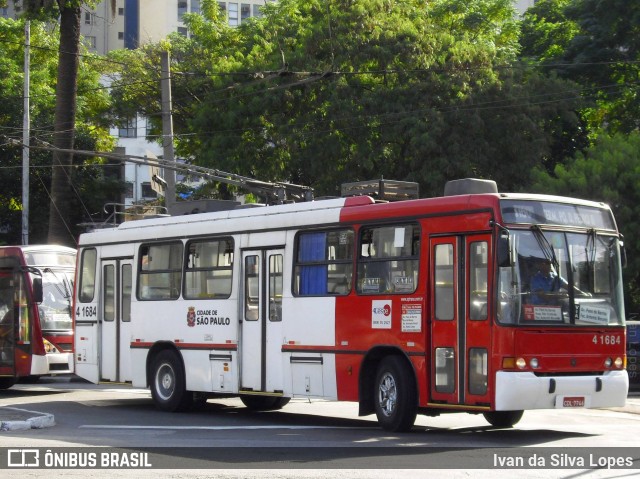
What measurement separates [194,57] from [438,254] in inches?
1513

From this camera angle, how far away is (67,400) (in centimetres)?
2061

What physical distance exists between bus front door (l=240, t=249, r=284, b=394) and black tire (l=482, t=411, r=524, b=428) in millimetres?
2976

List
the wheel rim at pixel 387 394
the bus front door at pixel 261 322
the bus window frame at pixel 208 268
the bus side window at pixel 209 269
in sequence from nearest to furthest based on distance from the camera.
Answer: the wheel rim at pixel 387 394 → the bus front door at pixel 261 322 → the bus window frame at pixel 208 268 → the bus side window at pixel 209 269

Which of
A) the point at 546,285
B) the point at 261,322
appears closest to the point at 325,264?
the point at 261,322

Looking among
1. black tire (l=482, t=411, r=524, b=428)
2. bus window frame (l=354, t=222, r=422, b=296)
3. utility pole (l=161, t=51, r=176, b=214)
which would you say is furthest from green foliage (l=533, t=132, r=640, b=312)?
bus window frame (l=354, t=222, r=422, b=296)

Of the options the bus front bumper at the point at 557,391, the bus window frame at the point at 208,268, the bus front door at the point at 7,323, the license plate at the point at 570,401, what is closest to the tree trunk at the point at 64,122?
the bus front door at the point at 7,323

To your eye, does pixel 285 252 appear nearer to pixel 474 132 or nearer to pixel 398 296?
pixel 398 296

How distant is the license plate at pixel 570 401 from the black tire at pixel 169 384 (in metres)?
6.82

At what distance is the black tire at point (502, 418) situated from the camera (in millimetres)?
15352

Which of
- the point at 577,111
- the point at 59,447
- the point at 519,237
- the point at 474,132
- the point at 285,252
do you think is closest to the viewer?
the point at 59,447

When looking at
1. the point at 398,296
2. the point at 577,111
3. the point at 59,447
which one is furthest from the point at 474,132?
the point at 59,447

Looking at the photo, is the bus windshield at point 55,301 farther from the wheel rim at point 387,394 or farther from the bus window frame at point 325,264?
the wheel rim at point 387,394

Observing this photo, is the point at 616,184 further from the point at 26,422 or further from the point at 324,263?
the point at 26,422

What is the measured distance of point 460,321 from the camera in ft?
45.1
